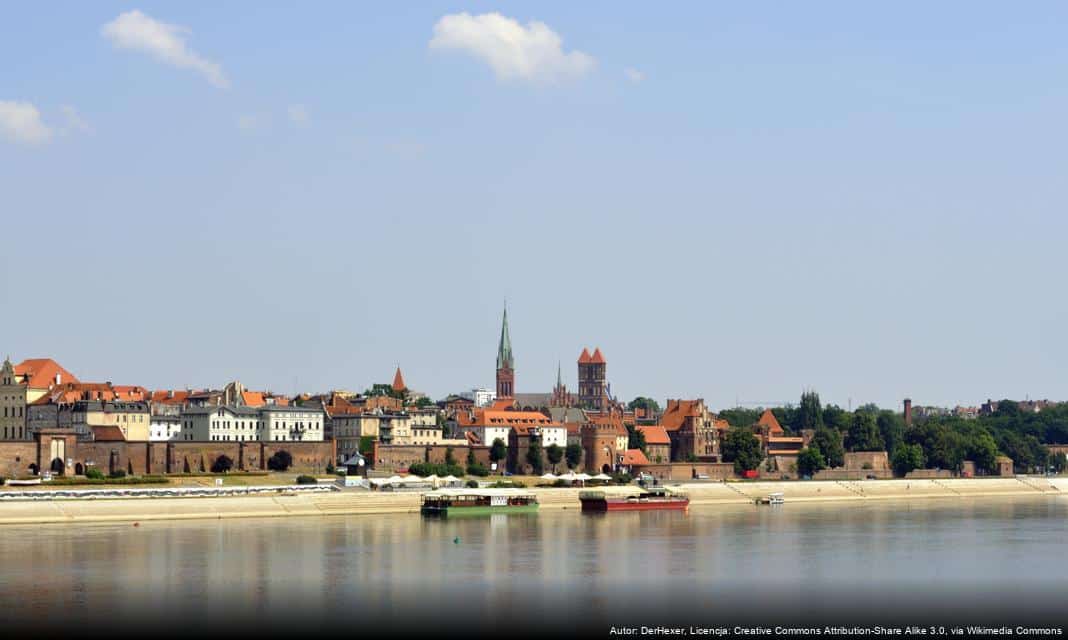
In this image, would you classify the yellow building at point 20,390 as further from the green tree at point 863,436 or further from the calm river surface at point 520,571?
the green tree at point 863,436

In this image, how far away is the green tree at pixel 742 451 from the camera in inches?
6585

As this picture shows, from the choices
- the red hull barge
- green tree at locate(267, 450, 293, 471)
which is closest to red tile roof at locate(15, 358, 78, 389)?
green tree at locate(267, 450, 293, 471)

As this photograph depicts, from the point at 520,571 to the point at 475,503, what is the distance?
41801mm

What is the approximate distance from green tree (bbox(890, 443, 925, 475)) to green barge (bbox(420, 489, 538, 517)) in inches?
2924

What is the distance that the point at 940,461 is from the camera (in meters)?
183

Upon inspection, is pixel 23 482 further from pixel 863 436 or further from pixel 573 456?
pixel 863 436

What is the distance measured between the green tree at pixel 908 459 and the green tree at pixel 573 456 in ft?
133

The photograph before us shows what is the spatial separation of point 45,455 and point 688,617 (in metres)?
79.2

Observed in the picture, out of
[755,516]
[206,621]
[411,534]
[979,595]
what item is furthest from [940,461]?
[206,621]

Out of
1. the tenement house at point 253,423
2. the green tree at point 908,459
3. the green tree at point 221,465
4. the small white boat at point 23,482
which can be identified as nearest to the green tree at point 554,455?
the tenement house at point 253,423

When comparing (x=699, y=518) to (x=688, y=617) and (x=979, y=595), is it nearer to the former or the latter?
(x=979, y=595)

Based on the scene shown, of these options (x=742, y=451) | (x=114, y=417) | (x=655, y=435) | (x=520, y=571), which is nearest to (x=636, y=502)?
(x=114, y=417)

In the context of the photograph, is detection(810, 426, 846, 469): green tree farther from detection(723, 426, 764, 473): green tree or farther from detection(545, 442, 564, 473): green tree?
detection(545, 442, 564, 473): green tree

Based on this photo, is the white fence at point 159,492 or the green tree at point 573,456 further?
the green tree at point 573,456
